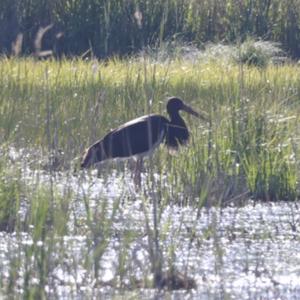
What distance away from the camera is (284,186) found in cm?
706

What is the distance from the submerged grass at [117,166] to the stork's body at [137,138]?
124 millimetres

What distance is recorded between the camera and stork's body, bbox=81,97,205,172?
7656mm

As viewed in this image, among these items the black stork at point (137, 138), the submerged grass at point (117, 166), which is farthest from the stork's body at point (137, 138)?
the submerged grass at point (117, 166)

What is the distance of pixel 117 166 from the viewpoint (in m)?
8.47

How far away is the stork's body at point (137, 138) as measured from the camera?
7656 millimetres

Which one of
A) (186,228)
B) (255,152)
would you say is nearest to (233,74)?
(255,152)

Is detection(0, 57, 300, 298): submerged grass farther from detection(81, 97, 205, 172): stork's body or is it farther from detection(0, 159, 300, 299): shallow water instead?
detection(81, 97, 205, 172): stork's body

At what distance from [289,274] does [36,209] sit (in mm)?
1153

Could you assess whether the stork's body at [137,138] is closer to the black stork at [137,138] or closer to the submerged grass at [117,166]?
the black stork at [137,138]

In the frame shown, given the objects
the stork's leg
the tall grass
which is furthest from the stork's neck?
the stork's leg

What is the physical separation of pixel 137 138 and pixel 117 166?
1.20 ft

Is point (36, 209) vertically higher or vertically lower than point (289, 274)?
higher

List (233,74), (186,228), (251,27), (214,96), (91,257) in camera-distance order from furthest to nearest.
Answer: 1. (251,27)
2. (233,74)
3. (214,96)
4. (186,228)
5. (91,257)

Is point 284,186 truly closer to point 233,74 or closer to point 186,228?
point 186,228
